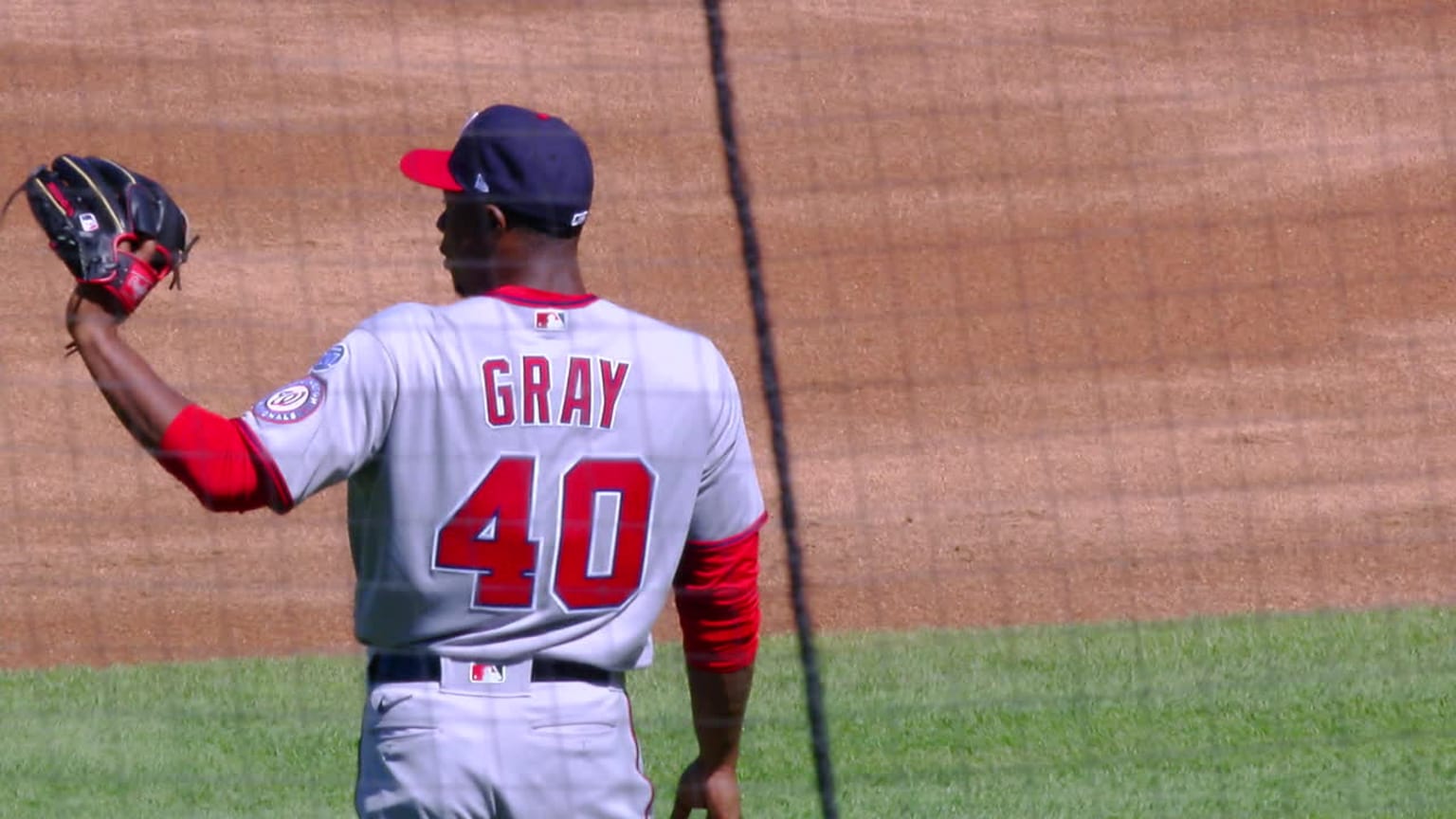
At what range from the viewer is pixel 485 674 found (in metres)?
3.02

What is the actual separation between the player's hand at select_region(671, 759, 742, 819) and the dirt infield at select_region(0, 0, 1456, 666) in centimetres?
478

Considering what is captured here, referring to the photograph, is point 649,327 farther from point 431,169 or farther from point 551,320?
point 431,169

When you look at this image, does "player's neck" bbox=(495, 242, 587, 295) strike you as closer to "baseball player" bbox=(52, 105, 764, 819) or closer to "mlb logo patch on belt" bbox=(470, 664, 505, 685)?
"baseball player" bbox=(52, 105, 764, 819)

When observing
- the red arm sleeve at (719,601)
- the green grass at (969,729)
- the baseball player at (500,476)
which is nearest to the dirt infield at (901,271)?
the green grass at (969,729)

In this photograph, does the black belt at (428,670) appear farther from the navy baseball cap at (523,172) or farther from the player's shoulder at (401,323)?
the navy baseball cap at (523,172)

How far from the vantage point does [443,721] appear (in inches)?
118

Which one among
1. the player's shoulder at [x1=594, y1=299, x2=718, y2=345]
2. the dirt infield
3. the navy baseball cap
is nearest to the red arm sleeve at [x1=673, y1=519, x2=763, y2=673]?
the player's shoulder at [x1=594, y1=299, x2=718, y2=345]

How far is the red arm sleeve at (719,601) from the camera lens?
3.26m

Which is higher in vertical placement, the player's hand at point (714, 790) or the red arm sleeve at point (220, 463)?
the red arm sleeve at point (220, 463)

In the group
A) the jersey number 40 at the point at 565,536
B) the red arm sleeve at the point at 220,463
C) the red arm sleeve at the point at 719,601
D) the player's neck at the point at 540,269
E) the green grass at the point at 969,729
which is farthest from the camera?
the green grass at the point at 969,729

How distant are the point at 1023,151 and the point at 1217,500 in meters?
5.95

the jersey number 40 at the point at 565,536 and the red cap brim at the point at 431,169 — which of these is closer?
the jersey number 40 at the point at 565,536

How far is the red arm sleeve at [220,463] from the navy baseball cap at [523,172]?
0.54 m

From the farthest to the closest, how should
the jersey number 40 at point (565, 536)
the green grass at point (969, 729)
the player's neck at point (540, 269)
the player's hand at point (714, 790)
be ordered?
the green grass at point (969, 729), the player's hand at point (714, 790), the player's neck at point (540, 269), the jersey number 40 at point (565, 536)
